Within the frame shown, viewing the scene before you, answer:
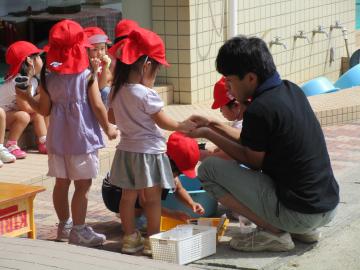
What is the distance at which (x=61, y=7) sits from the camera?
9.79m

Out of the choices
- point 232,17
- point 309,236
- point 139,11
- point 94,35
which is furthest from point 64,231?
point 232,17

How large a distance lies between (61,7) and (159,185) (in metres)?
4.65

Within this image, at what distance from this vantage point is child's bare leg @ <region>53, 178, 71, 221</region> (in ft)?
19.8

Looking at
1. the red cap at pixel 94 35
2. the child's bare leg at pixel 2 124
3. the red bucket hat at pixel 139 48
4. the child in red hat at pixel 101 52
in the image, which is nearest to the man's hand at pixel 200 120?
the red bucket hat at pixel 139 48

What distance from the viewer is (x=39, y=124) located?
8164 mm

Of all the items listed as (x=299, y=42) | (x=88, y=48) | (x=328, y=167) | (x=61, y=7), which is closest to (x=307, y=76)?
(x=299, y=42)

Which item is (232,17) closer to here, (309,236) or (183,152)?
(183,152)

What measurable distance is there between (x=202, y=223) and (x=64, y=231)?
95 cm

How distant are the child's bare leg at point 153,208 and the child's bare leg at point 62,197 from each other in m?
0.64

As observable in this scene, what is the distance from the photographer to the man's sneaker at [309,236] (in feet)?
18.3

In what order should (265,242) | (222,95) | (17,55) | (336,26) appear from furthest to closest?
1. (336,26)
2. (17,55)
3. (222,95)
4. (265,242)

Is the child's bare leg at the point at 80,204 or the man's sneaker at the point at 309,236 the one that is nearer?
the man's sneaker at the point at 309,236

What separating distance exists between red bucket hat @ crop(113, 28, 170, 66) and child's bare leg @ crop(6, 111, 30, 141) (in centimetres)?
255

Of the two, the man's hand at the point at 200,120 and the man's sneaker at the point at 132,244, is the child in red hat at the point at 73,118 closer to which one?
the man's sneaker at the point at 132,244
